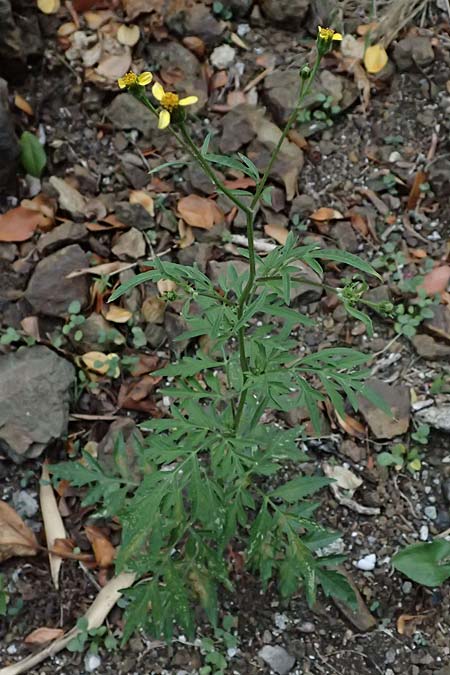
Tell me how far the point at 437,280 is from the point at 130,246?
1.43m

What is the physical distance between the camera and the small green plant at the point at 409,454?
325 cm

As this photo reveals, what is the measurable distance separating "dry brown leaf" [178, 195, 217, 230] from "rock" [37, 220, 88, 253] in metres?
0.48

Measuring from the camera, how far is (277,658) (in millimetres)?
2926

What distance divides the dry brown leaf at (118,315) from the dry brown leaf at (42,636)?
1309 mm

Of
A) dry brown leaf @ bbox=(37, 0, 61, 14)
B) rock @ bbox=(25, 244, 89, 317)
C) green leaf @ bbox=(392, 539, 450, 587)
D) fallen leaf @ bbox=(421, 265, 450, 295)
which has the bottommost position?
green leaf @ bbox=(392, 539, 450, 587)

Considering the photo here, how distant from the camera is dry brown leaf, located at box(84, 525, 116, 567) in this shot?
3104 millimetres

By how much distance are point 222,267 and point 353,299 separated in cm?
163

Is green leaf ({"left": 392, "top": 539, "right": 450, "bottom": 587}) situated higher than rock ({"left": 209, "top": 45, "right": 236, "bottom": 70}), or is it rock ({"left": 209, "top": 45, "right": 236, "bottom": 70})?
rock ({"left": 209, "top": 45, "right": 236, "bottom": 70})

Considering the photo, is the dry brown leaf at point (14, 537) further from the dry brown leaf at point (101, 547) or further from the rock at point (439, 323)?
the rock at point (439, 323)

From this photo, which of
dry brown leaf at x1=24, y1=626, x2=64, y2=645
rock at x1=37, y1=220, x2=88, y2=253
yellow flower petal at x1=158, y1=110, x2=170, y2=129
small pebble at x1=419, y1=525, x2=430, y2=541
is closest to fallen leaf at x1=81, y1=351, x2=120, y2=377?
rock at x1=37, y1=220, x2=88, y2=253

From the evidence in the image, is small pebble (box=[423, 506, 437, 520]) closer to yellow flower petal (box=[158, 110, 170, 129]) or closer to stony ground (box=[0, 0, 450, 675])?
stony ground (box=[0, 0, 450, 675])

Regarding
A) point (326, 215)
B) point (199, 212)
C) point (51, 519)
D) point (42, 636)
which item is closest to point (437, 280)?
point (326, 215)

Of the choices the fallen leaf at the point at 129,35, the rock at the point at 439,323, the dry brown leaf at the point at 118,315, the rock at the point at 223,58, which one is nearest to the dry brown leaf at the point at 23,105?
the fallen leaf at the point at 129,35

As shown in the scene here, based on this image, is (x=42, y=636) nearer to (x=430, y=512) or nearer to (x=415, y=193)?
(x=430, y=512)
